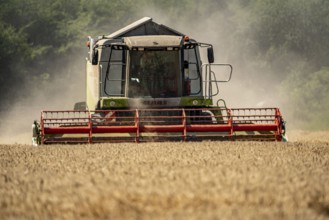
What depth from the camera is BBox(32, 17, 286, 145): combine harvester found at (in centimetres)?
1346

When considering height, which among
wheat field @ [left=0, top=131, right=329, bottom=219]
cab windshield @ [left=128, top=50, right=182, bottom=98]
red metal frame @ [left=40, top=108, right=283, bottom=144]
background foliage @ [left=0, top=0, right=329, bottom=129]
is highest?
background foliage @ [left=0, top=0, right=329, bottom=129]

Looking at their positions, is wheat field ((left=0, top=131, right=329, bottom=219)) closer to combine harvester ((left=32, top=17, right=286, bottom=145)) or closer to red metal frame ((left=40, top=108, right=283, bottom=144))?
red metal frame ((left=40, top=108, right=283, bottom=144))

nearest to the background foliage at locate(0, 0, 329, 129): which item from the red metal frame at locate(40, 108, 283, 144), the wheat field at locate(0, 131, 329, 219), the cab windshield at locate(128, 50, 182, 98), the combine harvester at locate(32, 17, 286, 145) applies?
the combine harvester at locate(32, 17, 286, 145)

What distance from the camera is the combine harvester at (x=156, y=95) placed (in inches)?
530

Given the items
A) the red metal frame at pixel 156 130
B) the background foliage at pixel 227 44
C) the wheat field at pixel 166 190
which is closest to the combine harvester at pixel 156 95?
the red metal frame at pixel 156 130

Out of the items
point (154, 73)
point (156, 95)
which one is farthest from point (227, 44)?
point (156, 95)

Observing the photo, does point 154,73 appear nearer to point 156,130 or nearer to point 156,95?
point 156,95

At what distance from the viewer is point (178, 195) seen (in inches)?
207

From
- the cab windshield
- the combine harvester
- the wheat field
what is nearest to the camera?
the wheat field

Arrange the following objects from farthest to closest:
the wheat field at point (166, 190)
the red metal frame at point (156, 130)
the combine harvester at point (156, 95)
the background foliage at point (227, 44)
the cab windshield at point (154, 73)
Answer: the background foliage at point (227, 44) → the cab windshield at point (154, 73) → the combine harvester at point (156, 95) → the red metal frame at point (156, 130) → the wheat field at point (166, 190)

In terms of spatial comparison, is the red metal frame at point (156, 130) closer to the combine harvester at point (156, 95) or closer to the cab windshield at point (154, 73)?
the combine harvester at point (156, 95)

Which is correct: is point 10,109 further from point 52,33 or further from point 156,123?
point 156,123

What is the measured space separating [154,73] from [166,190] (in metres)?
9.28

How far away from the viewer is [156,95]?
47.4ft
